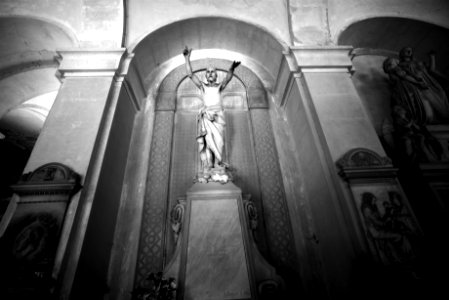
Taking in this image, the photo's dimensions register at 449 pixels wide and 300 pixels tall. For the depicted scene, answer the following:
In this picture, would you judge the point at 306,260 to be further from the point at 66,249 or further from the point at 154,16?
the point at 154,16

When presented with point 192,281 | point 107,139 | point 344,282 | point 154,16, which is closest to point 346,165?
point 344,282

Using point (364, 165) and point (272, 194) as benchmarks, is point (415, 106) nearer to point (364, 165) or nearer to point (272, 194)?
point (364, 165)

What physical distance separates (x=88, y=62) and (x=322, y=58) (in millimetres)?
4284

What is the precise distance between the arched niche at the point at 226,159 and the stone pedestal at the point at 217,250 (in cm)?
60

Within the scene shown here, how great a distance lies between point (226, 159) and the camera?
4.59m

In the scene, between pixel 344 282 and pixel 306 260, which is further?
pixel 306 260

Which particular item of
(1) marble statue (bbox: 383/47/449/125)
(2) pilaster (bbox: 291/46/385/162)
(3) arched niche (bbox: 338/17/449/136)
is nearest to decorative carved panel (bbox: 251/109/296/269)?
(2) pilaster (bbox: 291/46/385/162)

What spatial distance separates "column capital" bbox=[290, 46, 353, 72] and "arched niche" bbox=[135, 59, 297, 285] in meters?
1.35

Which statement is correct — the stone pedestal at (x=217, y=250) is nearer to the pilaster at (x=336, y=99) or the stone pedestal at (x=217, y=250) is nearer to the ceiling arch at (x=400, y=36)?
the pilaster at (x=336, y=99)

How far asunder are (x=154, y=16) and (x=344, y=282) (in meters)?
5.94

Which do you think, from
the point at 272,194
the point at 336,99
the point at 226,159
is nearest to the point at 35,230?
the point at 226,159

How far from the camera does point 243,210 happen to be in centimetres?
339

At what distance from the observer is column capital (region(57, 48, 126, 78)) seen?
12.8 ft

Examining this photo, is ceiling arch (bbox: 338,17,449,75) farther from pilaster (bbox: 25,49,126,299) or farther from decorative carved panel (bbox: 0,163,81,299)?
decorative carved panel (bbox: 0,163,81,299)
